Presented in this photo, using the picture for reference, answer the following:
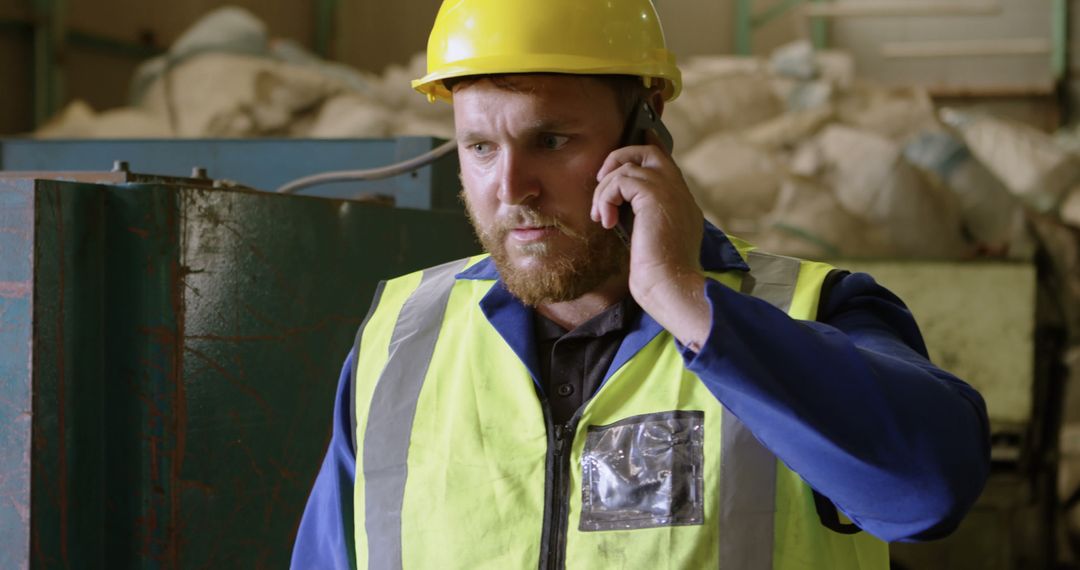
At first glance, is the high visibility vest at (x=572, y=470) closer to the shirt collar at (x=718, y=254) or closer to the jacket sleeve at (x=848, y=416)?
the shirt collar at (x=718, y=254)

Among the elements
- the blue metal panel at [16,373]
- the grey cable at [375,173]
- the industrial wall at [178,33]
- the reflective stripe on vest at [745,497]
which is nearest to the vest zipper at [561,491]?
the reflective stripe on vest at [745,497]

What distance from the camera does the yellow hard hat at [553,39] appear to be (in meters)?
1.44

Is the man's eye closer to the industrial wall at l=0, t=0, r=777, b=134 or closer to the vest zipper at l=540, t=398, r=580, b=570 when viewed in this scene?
the vest zipper at l=540, t=398, r=580, b=570

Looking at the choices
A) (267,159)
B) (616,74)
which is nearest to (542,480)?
(616,74)

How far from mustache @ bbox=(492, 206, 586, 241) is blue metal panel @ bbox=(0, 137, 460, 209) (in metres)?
1.00

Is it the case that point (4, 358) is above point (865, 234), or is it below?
below

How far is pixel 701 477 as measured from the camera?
1315mm

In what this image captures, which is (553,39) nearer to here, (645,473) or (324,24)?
(645,473)

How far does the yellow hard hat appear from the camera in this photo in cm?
144

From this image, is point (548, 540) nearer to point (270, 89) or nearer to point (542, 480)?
point (542, 480)

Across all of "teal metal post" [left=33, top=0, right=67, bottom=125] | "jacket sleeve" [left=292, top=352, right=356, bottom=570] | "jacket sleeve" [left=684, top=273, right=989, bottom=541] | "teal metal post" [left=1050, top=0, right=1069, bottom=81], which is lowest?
"jacket sleeve" [left=292, top=352, right=356, bottom=570]

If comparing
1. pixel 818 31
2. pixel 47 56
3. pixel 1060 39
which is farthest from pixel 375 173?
pixel 1060 39

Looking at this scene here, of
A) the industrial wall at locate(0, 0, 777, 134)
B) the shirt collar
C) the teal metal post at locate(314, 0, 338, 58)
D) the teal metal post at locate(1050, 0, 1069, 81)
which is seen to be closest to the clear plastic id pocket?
the shirt collar

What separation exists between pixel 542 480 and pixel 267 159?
4.85ft
